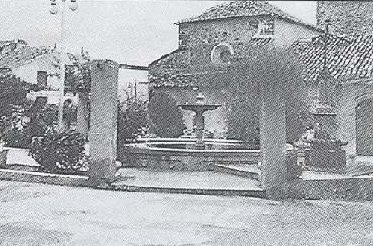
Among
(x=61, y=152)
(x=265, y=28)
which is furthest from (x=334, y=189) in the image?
(x=265, y=28)

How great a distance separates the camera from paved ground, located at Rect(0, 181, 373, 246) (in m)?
4.95

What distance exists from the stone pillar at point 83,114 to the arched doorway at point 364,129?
28.6ft

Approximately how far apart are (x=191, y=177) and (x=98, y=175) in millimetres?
1777

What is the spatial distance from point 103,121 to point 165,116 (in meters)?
9.61

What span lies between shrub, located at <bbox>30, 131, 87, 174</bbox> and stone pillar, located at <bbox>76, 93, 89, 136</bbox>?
24.2 ft

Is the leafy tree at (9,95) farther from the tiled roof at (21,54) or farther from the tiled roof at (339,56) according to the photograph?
the tiled roof at (339,56)

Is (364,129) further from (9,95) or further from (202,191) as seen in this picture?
(9,95)

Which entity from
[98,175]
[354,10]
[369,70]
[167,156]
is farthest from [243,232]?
[354,10]

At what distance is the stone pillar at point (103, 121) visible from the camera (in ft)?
25.2

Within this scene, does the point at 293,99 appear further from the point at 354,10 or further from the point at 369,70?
the point at 354,10

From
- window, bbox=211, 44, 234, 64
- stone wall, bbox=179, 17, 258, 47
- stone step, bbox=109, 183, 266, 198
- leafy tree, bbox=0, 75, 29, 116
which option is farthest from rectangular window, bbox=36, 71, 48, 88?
stone step, bbox=109, 183, 266, 198

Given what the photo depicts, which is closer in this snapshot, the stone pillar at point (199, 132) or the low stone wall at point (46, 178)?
the low stone wall at point (46, 178)

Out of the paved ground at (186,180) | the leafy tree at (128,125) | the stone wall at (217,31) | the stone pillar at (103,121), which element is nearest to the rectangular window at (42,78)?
the stone wall at (217,31)

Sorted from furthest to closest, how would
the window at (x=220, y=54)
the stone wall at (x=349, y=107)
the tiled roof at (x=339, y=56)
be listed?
1. the window at (x=220, y=54)
2. the tiled roof at (x=339, y=56)
3. the stone wall at (x=349, y=107)
